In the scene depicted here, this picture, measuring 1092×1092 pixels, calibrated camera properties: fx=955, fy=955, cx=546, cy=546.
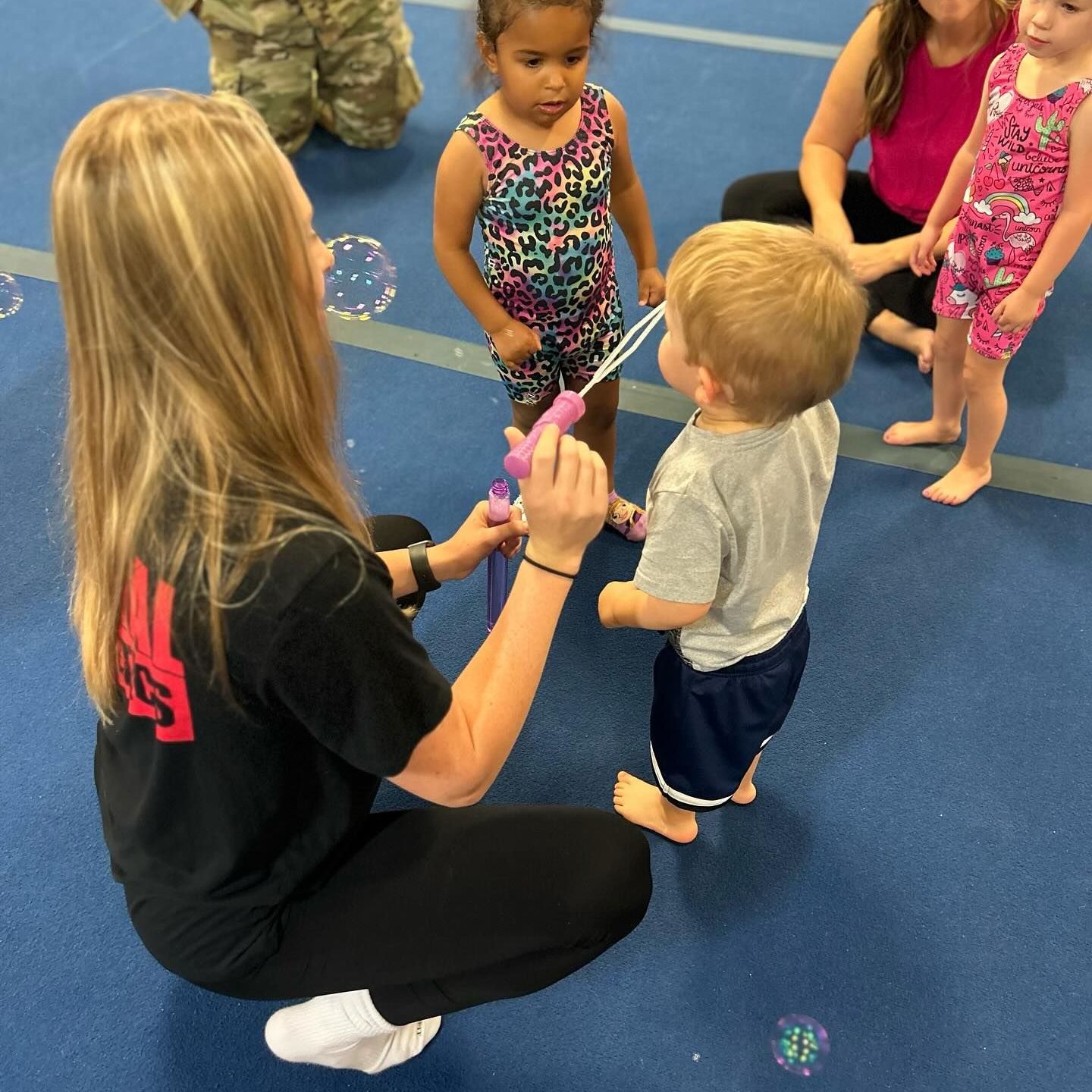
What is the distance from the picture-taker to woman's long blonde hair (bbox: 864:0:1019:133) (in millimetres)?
1750

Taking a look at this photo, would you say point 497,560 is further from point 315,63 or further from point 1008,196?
point 315,63

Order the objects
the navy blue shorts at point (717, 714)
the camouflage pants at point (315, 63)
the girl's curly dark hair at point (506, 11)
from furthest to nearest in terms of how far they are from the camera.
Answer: the camouflage pants at point (315, 63) < the girl's curly dark hair at point (506, 11) < the navy blue shorts at point (717, 714)

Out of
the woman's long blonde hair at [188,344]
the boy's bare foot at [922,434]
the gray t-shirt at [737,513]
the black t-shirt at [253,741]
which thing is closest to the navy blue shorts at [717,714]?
the gray t-shirt at [737,513]

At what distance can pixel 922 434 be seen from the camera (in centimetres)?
196

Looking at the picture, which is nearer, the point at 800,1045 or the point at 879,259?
the point at 800,1045

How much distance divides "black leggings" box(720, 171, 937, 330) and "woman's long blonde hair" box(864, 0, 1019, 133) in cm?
23

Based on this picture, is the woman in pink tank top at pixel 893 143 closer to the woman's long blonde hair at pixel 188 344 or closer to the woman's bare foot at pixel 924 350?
the woman's bare foot at pixel 924 350

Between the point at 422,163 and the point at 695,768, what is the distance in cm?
219

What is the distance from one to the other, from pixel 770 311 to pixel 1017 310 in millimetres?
845

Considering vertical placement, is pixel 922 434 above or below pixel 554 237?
below

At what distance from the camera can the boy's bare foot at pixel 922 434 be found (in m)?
1.95

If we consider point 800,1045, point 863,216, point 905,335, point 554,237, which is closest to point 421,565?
point 554,237

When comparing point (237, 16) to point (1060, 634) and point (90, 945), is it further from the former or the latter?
point (1060, 634)

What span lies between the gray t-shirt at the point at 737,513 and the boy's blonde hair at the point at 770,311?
0.06m
